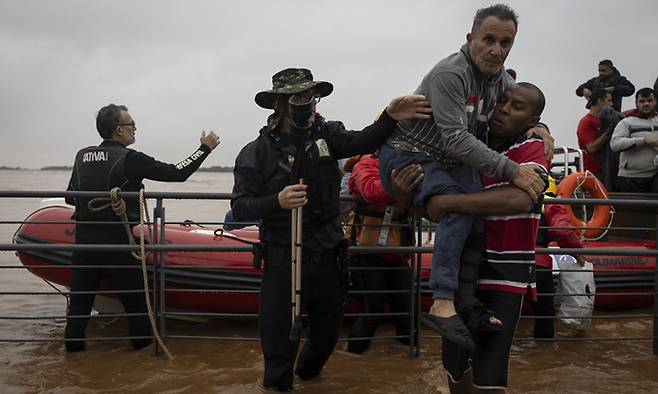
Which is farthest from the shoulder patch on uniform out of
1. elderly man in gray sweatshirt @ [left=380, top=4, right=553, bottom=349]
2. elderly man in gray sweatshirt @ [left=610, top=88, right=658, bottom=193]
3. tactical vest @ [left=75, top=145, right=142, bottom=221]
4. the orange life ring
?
elderly man in gray sweatshirt @ [left=610, top=88, right=658, bottom=193]

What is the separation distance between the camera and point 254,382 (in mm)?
3828

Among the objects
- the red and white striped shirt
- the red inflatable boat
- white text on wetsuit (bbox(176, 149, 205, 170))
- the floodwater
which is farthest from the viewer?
the red inflatable boat

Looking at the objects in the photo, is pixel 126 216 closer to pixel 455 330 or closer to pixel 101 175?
pixel 101 175

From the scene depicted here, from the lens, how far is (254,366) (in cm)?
419

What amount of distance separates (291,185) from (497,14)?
4.05 feet

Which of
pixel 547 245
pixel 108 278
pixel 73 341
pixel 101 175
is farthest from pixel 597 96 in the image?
pixel 73 341

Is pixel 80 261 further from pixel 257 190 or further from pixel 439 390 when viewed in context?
pixel 439 390

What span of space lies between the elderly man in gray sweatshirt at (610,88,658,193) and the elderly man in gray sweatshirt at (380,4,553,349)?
181 inches

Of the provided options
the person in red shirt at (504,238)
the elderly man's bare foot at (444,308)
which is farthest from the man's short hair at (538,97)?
the elderly man's bare foot at (444,308)

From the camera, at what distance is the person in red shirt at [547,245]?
445 centimetres

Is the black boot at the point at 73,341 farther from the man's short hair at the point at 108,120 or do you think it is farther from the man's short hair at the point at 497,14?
the man's short hair at the point at 497,14

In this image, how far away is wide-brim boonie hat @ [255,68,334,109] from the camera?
2955 millimetres

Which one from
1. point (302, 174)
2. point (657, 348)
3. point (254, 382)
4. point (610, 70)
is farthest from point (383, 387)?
point (610, 70)

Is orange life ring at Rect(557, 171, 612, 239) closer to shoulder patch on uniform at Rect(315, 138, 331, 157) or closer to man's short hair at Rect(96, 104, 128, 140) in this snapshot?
shoulder patch on uniform at Rect(315, 138, 331, 157)
